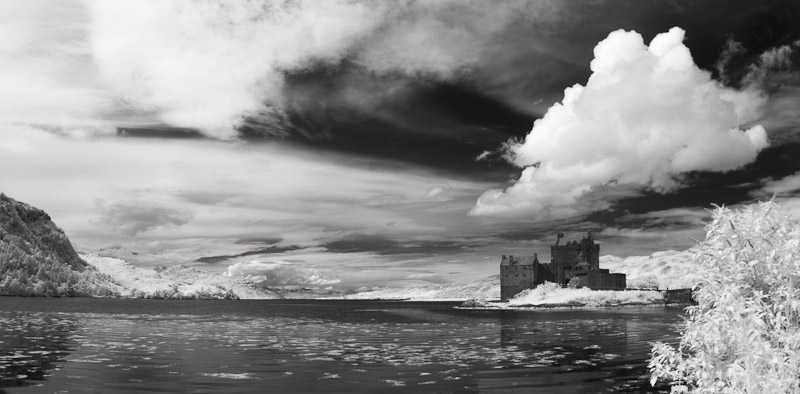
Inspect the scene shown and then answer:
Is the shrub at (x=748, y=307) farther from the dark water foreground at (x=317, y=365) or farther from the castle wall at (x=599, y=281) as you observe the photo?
the castle wall at (x=599, y=281)

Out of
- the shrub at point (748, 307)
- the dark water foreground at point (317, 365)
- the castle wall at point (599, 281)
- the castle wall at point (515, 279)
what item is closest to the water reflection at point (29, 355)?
the dark water foreground at point (317, 365)

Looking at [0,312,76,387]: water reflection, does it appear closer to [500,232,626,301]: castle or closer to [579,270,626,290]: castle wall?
[500,232,626,301]: castle

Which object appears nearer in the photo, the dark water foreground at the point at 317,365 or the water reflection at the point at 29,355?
the dark water foreground at the point at 317,365

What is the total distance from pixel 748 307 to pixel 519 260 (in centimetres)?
17065

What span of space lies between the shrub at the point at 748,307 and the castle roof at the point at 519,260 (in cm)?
16553

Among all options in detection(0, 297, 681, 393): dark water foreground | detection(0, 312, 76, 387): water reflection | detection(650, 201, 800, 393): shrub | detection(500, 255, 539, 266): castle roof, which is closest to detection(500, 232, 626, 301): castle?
detection(500, 255, 539, 266): castle roof

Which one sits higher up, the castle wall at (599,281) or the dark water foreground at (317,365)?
the castle wall at (599,281)

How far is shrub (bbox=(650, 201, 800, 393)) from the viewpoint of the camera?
1491 centimetres

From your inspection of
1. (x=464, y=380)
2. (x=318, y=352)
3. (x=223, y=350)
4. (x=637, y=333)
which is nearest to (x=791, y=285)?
(x=464, y=380)

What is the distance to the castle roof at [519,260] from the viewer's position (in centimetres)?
17985

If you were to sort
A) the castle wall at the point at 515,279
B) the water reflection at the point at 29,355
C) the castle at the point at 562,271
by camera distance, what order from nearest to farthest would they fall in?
the water reflection at the point at 29,355 → the castle at the point at 562,271 → the castle wall at the point at 515,279

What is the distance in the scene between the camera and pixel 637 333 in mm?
65500

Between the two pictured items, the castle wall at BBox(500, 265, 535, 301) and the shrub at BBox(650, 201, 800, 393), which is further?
the castle wall at BBox(500, 265, 535, 301)

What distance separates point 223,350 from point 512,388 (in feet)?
88.5
